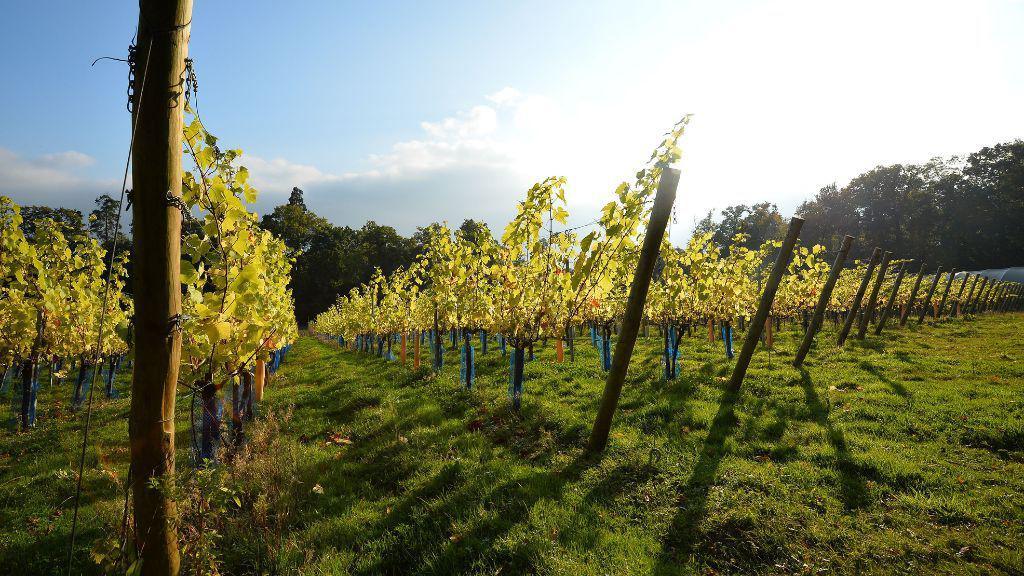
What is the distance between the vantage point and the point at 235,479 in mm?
4090

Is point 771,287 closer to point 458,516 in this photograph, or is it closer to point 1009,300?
point 458,516

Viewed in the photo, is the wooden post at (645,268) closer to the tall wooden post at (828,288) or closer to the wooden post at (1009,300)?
the tall wooden post at (828,288)

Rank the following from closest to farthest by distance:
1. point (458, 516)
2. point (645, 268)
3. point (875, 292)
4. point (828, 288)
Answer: point (458, 516)
point (645, 268)
point (828, 288)
point (875, 292)

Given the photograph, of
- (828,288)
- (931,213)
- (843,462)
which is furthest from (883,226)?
(843,462)

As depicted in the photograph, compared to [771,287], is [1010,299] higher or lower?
higher

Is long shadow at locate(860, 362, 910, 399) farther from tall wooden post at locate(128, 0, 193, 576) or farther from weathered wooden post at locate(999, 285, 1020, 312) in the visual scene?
weathered wooden post at locate(999, 285, 1020, 312)

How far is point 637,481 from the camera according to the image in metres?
4.81

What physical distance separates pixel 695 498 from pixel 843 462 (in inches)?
85.0

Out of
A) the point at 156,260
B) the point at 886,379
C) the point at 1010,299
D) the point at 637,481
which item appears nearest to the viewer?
the point at 156,260

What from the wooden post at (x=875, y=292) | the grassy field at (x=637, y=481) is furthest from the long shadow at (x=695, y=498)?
the wooden post at (x=875, y=292)

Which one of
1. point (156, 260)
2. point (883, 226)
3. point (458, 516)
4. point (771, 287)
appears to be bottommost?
point (458, 516)

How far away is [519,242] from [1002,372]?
10.2m

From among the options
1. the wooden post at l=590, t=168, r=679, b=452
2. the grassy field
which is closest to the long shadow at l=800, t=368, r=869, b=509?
the grassy field

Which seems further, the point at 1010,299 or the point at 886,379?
the point at 1010,299
